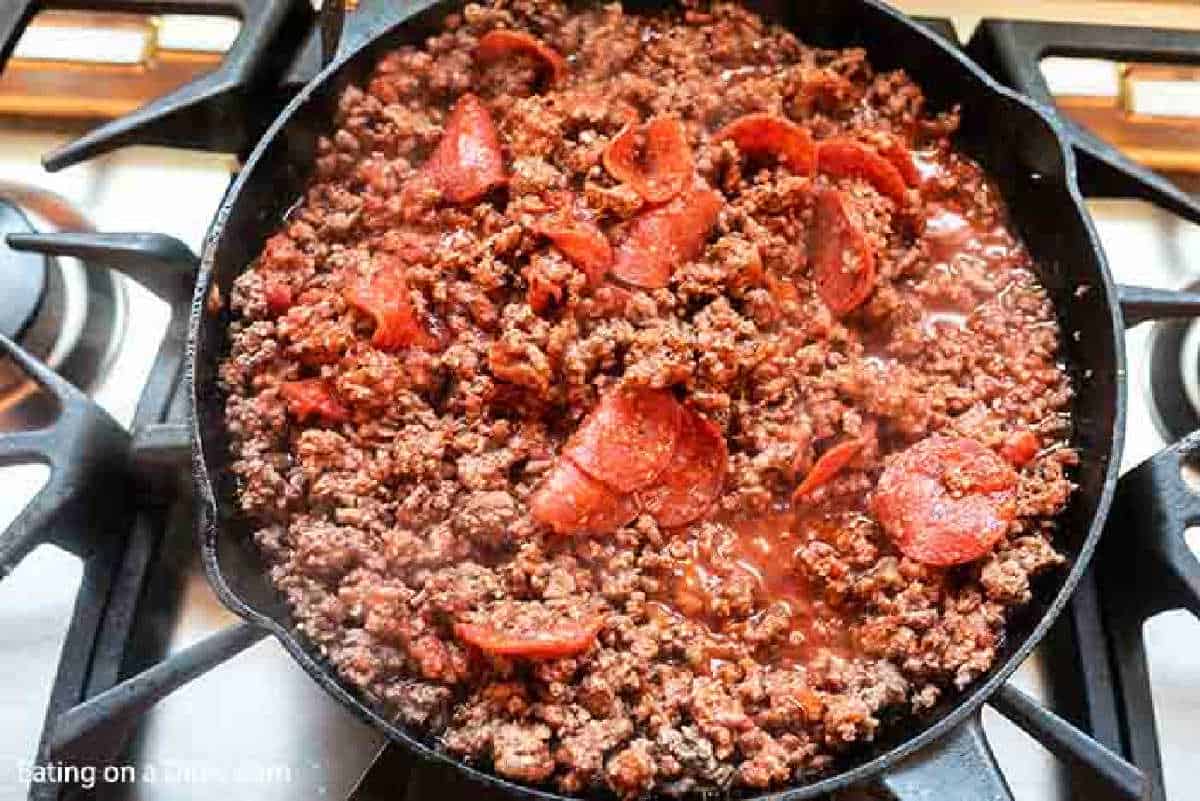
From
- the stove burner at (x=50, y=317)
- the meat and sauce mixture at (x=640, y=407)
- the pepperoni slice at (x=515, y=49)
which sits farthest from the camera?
the pepperoni slice at (x=515, y=49)

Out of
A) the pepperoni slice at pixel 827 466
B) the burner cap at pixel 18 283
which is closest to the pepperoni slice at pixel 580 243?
the pepperoni slice at pixel 827 466

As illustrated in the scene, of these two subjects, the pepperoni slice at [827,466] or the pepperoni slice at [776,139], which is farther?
the pepperoni slice at [776,139]

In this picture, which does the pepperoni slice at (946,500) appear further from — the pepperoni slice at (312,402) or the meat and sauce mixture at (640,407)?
the pepperoni slice at (312,402)

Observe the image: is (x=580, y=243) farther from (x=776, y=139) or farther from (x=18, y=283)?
(x=18, y=283)

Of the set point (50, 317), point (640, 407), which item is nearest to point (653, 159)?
point (640, 407)

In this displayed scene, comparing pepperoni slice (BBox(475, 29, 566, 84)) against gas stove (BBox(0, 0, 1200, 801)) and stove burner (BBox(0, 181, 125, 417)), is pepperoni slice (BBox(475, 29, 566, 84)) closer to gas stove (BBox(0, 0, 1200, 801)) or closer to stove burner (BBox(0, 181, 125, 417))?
gas stove (BBox(0, 0, 1200, 801))

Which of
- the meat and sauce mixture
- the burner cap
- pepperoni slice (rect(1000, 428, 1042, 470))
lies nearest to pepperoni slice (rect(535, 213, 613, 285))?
the meat and sauce mixture
